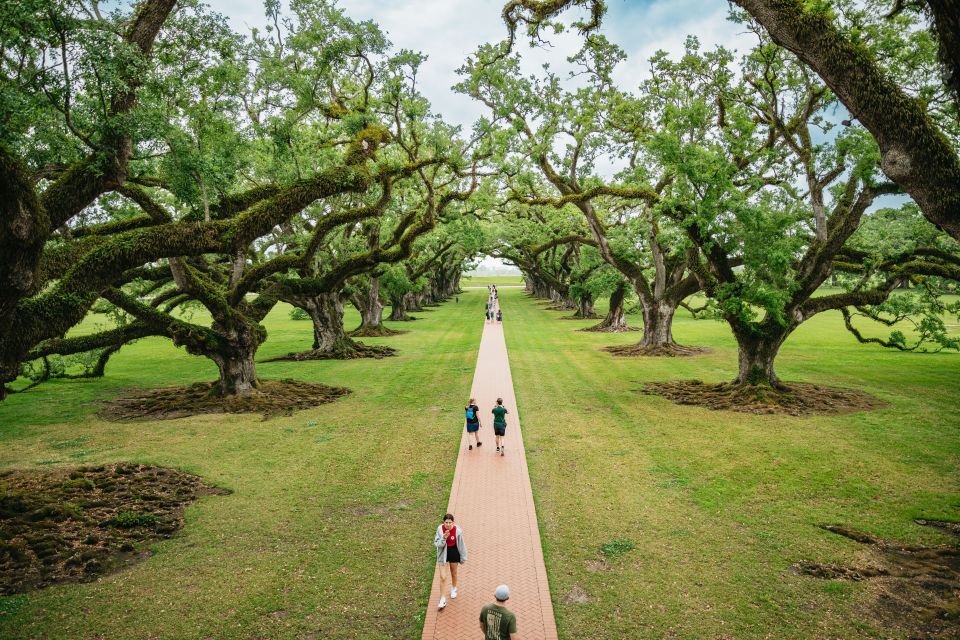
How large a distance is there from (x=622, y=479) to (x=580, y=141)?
13.8m

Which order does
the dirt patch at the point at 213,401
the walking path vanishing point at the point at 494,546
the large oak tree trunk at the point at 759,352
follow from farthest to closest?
the large oak tree trunk at the point at 759,352, the dirt patch at the point at 213,401, the walking path vanishing point at the point at 494,546

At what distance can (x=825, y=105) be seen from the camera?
1545cm

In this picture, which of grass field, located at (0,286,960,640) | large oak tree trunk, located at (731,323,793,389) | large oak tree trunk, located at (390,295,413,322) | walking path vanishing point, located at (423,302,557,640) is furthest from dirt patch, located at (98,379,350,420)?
large oak tree trunk, located at (390,295,413,322)

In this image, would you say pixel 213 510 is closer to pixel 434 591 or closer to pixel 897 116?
pixel 434 591

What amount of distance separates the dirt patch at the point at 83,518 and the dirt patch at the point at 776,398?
49.5 feet

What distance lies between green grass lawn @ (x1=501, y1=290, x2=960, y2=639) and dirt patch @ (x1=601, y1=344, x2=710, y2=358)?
331 inches

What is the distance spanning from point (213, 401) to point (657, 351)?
72.5 feet

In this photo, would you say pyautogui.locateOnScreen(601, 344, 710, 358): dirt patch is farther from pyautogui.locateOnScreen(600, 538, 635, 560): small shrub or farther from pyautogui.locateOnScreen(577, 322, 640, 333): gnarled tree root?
pyautogui.locateOnScreen(600, 538, 635, 560): small shrub

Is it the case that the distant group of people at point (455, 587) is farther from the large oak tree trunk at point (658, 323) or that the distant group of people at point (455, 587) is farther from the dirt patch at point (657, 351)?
the large oak tree trunk at point (658, 323)

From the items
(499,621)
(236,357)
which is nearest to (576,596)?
(499,621)

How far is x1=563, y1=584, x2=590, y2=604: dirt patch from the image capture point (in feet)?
24.6

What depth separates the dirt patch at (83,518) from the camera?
8.26m

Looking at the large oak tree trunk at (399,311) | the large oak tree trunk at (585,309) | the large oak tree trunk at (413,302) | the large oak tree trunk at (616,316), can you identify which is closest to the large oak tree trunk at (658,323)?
the large oak tree trunk at (616,316)

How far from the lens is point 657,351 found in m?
30.0
